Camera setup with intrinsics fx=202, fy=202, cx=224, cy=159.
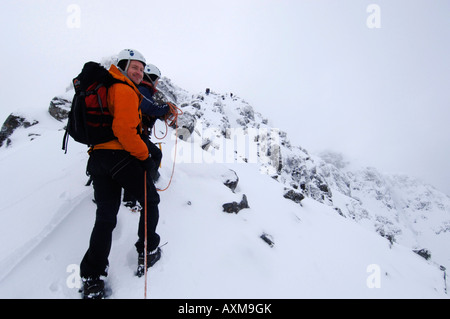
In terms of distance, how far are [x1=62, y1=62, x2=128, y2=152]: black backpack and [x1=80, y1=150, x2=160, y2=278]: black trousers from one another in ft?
1.03

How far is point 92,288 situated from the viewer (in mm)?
2883

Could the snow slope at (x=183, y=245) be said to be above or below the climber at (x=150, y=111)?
below

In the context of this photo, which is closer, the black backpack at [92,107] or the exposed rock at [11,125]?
the black backpack at [92,107]

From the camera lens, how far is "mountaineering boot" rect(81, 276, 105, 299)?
2.87 metres

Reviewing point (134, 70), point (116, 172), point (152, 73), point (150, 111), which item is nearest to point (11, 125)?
point (152, 73)

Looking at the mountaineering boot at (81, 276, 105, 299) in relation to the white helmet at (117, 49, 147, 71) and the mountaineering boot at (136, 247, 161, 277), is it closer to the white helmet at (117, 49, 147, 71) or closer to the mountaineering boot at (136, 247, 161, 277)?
the mountaineering boot at (136, 247, 161, 277)

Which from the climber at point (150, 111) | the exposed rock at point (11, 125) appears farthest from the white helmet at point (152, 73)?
the exposed rock at point (11, 125)

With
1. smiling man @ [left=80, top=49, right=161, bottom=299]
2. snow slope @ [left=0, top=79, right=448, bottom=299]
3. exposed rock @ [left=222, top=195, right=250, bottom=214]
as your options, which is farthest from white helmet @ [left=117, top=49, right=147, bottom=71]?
exposed rock @ [left=222, top=195, right=250, bottom=214]

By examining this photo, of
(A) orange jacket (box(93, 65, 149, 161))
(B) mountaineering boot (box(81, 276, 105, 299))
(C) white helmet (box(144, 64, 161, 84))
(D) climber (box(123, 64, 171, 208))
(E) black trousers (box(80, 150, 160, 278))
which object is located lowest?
(B) mountaineering boot (box(81, 276, 105, 299))

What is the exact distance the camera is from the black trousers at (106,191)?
2902mm

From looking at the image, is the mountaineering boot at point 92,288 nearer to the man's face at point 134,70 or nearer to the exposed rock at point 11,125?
the man's face at point 134,70
